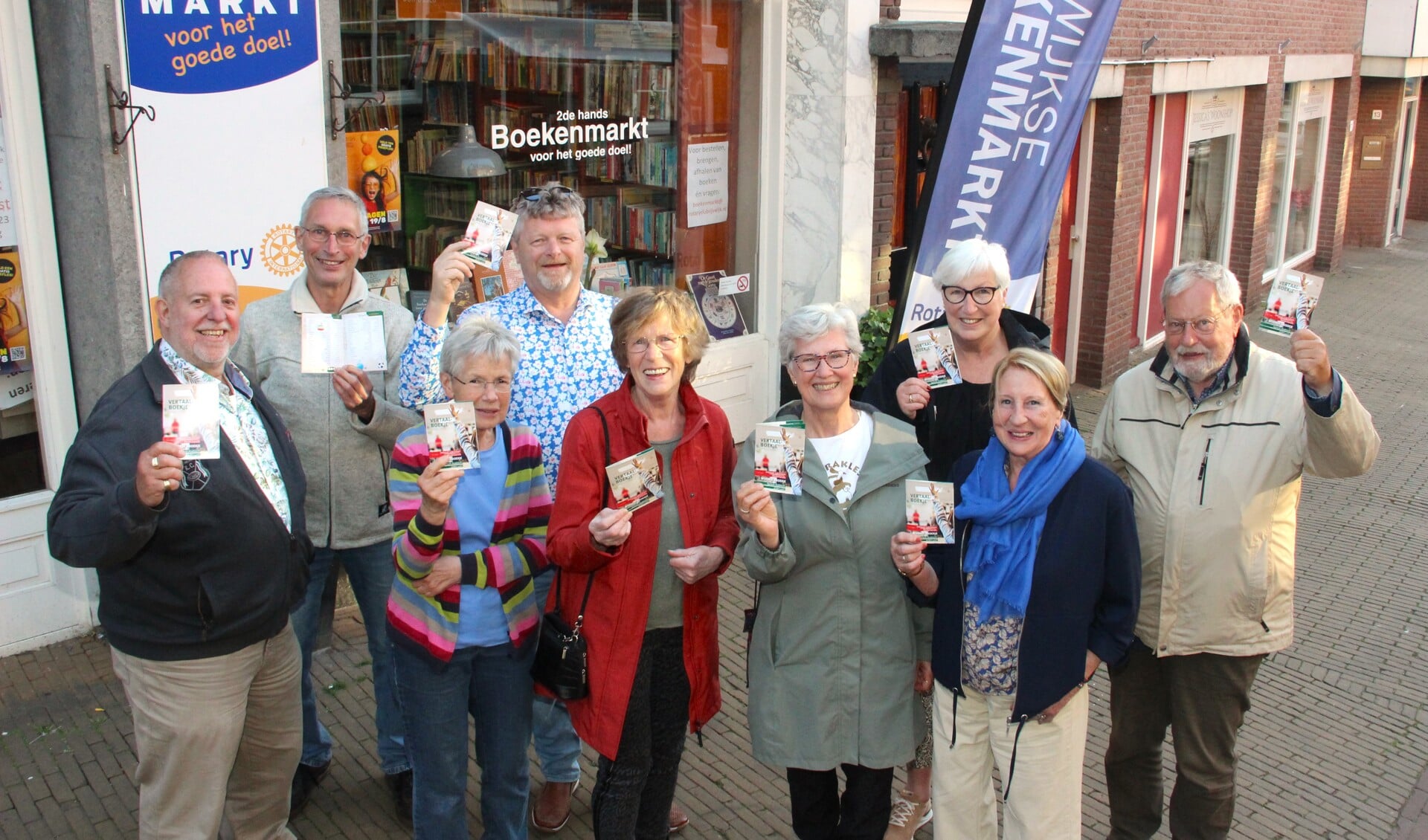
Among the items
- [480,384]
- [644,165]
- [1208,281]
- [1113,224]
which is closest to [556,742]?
[480,384]

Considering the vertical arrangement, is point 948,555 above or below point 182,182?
below

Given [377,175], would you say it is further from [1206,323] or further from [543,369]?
[1206,323]

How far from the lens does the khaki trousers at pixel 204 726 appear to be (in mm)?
3322

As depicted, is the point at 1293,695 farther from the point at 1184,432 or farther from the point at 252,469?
the point at 252,469

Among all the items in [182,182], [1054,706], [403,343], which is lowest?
[1054,706]

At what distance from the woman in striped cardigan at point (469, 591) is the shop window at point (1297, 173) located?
1425 centimetres

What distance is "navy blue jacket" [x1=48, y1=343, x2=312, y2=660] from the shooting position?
10.0 feet

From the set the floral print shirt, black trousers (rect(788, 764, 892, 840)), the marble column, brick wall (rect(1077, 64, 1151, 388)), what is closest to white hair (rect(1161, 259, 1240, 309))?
the floral print shirt

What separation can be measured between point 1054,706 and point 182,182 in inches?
154

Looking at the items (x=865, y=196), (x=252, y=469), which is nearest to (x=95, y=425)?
(x=252, y=469)

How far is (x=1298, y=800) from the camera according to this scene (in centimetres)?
477

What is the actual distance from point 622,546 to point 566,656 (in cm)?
37

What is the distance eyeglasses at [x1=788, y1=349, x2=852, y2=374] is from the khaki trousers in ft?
5.67

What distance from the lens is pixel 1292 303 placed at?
3688 mm
